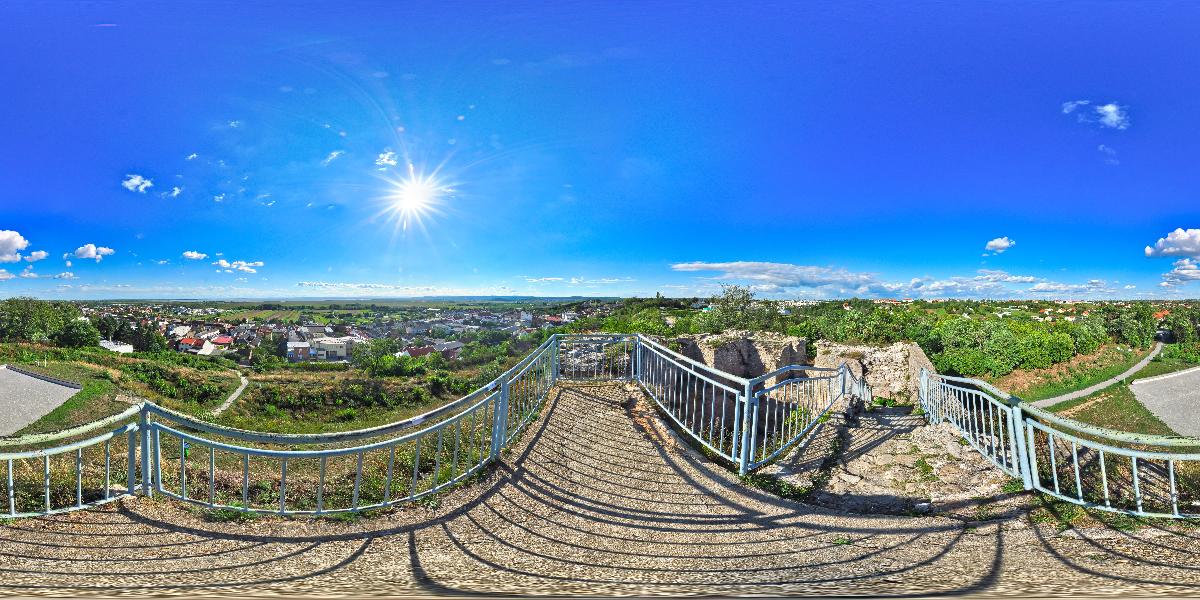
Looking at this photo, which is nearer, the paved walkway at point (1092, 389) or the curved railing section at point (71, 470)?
the curved railing section at point (71, 470)

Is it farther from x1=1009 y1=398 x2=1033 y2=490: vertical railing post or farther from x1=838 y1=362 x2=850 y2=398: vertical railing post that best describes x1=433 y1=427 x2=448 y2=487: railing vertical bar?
x1=838 y1=362 x2=850 y2=398: vertical railing post

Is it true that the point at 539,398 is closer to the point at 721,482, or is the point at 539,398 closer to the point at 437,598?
the point at 721,482

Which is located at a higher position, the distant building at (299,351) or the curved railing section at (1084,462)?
the distant building at (299,351)

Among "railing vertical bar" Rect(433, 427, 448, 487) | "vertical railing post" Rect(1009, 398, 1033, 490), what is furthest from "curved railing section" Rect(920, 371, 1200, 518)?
"railing vertical bar" Rect(433, 427, 448, 487)

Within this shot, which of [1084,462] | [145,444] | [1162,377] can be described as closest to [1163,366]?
[1162,377]

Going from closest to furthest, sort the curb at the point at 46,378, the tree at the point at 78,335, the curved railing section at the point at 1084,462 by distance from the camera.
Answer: the curved railing section at the point at 1084,462
the curb at the point at 46,378
the tree at the point at 78,335

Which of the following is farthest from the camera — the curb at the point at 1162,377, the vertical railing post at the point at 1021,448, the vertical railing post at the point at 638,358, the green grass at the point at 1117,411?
the vertical railing post at the point at 638,358

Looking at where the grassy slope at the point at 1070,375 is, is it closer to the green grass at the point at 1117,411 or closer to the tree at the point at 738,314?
the green grass at the point at 1117,411

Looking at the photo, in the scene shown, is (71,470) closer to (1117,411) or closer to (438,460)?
(438,460)

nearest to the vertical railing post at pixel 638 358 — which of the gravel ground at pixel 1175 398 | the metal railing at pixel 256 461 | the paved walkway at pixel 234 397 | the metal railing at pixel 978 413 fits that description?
the metal railing at pixel 256 461
